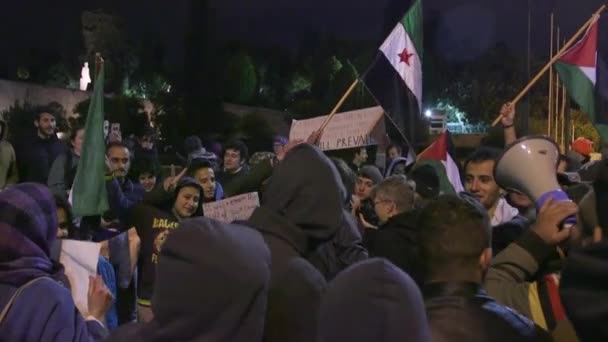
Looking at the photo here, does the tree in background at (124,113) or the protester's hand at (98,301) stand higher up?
the tree in background at (124,113)

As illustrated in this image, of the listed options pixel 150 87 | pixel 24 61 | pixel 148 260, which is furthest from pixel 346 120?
pixel 24 61

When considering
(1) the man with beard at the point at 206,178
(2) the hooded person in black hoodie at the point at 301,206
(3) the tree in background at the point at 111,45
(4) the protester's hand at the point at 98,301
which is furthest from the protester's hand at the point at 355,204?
(3) the tree in background at the point at 111,45

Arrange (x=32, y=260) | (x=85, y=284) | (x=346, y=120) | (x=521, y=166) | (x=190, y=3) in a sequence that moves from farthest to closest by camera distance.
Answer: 1. (x=190, y=3)
2. (x=346, y=120)
3. (x=85, y=284)
4. (x=521, y=166)
5. (x=32, y=260)

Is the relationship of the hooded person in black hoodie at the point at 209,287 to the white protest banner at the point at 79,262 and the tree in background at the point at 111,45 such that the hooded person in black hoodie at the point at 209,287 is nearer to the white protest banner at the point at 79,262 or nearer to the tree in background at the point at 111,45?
the white protest banner at the point at 79,262

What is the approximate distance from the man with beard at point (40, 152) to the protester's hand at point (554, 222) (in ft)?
21.7

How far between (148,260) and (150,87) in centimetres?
6227

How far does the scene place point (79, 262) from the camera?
382 centimetres

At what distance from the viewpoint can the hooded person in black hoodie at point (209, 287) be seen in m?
2.26

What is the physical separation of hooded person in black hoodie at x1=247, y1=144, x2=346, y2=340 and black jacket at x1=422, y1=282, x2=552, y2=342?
23.4 inches

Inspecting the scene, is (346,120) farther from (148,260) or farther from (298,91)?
(298,91)

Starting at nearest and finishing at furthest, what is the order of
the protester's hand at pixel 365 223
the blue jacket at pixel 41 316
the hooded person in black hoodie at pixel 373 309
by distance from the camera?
1. the hooded person in black hoodie at pixel 373 309
2. the blue jacket at pixel 41 316
3. the protester's hand at pixel 365 223

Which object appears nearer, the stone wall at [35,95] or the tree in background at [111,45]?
the stone wall at [35,95]

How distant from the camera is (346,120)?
20.5ft

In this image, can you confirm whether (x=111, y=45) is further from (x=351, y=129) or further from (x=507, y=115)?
(x=507, y=115)
